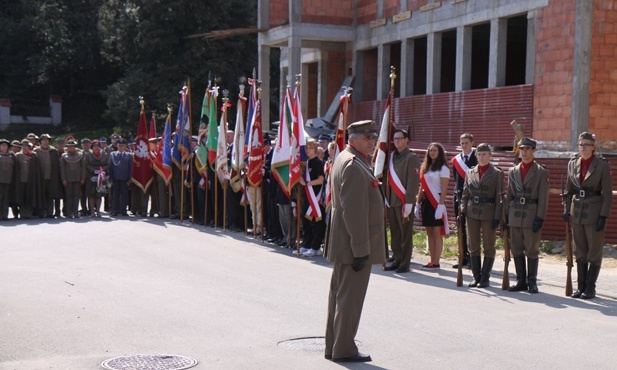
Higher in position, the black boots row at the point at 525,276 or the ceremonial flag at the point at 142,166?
the ceremonial flag at the point at 142,166

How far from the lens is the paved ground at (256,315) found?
7.27 meters

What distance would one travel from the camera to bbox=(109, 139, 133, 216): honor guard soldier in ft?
68.9

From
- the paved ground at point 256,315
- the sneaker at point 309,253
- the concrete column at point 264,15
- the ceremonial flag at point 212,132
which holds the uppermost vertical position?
the concrete column at point 264,15

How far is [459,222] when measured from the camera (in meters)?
11.6

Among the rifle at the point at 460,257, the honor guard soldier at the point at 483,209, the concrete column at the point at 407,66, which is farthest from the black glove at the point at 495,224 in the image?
the concrete column at the point at 407,66

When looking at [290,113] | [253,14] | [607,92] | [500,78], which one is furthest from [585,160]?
[253,14]

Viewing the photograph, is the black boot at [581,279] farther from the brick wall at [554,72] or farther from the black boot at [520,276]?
the brick wall at [554,72]

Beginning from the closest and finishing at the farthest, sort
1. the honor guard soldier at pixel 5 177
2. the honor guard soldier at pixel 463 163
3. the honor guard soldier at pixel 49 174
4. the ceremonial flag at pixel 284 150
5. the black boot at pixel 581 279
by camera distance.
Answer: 1. the black boot at pixel 581 279
2. the honor guard soldier at pixel 463 163
3. the ceremonial flag at pixel 284 150
4. the honor guard soldier at pixel 5 177
5. the honor guard soldier at pixel 49 174

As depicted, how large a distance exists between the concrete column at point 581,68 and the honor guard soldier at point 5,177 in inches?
521

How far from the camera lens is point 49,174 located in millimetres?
20391

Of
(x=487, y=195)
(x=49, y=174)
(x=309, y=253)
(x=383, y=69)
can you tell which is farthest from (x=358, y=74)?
(x=487, y=195)

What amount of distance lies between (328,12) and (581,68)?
11224 mm

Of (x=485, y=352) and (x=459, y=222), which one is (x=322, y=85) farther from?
(x=485, y=352)

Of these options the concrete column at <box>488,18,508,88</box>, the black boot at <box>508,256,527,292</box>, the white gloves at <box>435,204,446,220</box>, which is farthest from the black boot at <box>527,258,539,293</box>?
the concrete column at <box>488,18,508,88</box>
